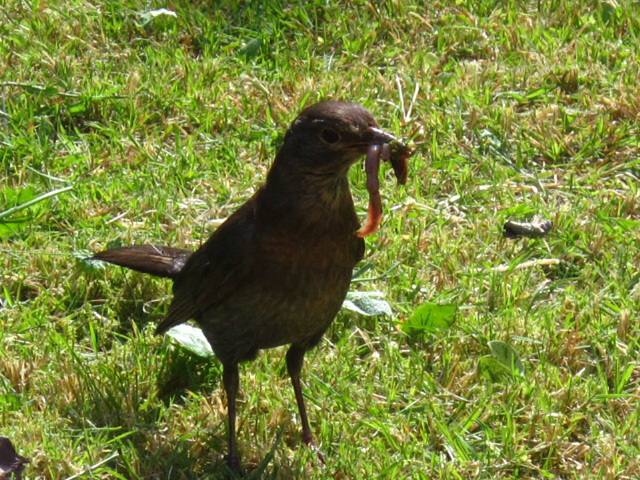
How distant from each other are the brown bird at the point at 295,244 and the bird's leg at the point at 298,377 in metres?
0.08

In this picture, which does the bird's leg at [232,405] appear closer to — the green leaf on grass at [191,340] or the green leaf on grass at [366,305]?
the green leaf on grass at [191,340]

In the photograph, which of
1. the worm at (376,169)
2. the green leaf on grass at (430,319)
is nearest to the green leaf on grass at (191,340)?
the green leaf on grass at (430,319)

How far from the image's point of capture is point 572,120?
20.1 ft

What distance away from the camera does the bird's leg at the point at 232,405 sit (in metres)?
4.10

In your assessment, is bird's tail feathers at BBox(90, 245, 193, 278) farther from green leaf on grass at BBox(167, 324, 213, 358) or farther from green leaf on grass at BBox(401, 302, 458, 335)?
green leaf on grass at BBox(401, 302, 458, 335)

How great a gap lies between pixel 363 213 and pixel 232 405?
1.56 meters

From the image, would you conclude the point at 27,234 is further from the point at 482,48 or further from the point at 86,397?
the point at 482,48

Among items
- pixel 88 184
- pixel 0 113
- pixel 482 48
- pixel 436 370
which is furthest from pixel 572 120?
pixel 0 113

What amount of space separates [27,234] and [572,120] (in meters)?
2.85

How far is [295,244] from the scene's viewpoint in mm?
3764

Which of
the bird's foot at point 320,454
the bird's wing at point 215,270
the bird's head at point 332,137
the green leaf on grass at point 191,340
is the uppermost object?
the bird's head at point 332,137

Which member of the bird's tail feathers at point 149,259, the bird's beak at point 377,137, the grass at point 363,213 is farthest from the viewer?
the bird's tail feathers at point 149,259

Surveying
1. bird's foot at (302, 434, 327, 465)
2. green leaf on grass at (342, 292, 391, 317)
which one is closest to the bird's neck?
bird's foot at (302, 434, 327, 465)

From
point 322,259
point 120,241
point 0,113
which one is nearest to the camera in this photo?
point 322,259
